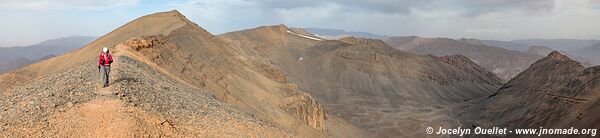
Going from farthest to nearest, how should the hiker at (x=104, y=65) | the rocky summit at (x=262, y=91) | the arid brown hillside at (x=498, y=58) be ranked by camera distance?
the arid brown hillside at (x=498, y=58), the hiker at (x=104, y=65), the rocky summit at (x=262, y=91)

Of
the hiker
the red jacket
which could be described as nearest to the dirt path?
the hiker

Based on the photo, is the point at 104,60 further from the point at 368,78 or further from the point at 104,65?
the point at 368,78

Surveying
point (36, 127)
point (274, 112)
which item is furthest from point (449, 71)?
point (36, 127)

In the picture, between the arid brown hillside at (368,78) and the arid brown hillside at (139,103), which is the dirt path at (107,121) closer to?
the arid brown hillside at (139,103)

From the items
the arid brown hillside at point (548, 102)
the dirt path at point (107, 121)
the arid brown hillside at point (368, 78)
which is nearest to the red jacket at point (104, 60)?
the dirt path at point (107, 121)

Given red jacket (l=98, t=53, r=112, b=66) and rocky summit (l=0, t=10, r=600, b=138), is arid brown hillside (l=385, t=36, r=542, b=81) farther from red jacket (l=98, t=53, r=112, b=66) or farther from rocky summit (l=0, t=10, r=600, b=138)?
red jacket (l=98, t=53, r=112, b=66)

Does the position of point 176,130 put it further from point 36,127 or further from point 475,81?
point 475,81

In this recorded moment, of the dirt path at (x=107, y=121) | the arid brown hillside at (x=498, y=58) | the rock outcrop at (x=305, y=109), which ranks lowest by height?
the arid brown hillside at (x=498, y=58)
